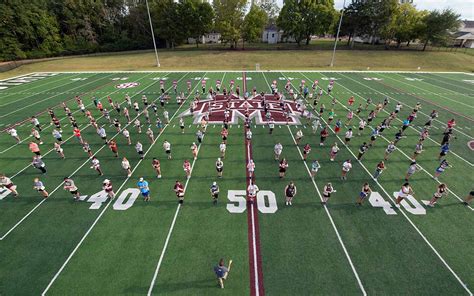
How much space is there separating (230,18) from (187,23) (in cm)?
1267

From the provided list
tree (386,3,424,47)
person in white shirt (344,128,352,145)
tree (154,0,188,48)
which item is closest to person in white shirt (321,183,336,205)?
person in white shirt (344,128,352,145)

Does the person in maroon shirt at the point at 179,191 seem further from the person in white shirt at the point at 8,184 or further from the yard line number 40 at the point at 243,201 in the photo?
the person in white shirt at the point at 8,184

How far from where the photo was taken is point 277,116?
2194cm

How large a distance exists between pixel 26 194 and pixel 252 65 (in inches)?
1764

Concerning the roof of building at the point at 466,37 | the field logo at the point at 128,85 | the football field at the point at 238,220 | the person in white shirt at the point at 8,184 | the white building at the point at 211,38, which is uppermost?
the roof of building at the point at 466,37

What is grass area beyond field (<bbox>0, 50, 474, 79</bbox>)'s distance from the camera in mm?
48062

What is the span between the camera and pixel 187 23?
65312mm

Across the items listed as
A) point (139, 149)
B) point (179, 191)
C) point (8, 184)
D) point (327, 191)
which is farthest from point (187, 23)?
point (327, 191)

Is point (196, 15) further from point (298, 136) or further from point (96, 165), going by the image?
point (96, 165)

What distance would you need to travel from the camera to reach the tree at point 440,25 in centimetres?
5628

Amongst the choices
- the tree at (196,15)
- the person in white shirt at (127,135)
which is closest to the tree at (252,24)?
the tree at (196,15)

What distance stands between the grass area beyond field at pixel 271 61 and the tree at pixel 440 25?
391 centimetres

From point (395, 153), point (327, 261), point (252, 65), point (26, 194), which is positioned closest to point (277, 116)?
point (395, 153)

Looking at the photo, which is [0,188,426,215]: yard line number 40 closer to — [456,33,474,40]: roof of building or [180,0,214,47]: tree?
[180,0,214,47]: tree
